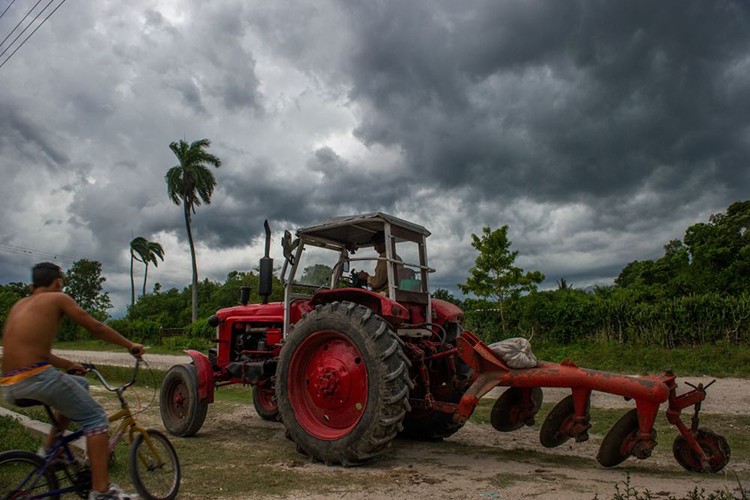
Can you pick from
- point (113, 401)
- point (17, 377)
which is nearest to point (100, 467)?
point (17, 377)

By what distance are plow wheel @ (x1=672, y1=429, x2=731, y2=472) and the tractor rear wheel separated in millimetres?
2304

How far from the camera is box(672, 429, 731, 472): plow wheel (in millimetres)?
4688

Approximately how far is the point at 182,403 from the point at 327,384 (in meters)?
2.59

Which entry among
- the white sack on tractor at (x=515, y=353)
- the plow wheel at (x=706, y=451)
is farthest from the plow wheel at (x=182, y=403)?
the plow wheel at (x=706, y=451)

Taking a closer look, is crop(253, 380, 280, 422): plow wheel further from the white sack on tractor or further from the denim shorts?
the denim shorts

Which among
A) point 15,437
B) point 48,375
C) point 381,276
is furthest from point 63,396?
point 381,276

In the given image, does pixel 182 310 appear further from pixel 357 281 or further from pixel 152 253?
pixel 357 281

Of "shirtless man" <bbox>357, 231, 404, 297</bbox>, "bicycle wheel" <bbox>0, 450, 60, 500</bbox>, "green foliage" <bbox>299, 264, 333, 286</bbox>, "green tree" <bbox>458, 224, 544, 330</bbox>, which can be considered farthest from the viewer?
"green tree" <bbox>458, 224, 544, 330</bbox>

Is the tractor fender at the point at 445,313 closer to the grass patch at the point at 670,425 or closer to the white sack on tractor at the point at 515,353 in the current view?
the white sack on tractor at the point at 515,353

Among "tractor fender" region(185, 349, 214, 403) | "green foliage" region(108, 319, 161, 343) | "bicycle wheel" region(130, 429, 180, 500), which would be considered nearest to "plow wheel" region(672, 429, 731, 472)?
"bicycle wheel" region(130, 429, 180, 500)

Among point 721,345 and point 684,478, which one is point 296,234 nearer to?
point 684,478

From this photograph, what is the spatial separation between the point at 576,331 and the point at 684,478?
14.8 meters

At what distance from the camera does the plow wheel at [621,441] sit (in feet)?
15.9

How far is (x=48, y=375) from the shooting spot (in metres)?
3.52
